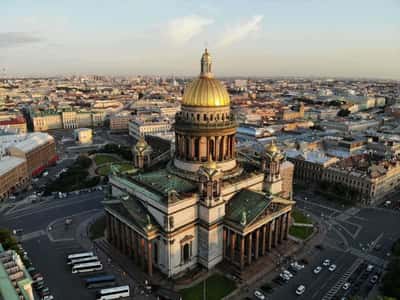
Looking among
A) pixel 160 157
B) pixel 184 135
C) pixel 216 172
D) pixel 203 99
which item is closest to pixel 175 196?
pixel 216 172

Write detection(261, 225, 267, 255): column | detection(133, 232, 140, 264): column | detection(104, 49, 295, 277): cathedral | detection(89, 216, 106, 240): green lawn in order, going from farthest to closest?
detection(89, 216, 106, 240): green lawn < detection(261, 225, 267, 255): column < detection(133, 232, 140, 264): column < detection(104, 49, 295, 277): cathedral

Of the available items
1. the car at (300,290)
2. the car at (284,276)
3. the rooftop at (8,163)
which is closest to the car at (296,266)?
the car at (284,276)

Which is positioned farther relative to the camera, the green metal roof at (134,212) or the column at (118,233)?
the column at (118,233)

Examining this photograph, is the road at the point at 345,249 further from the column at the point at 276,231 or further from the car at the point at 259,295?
the column at the point at 276,231

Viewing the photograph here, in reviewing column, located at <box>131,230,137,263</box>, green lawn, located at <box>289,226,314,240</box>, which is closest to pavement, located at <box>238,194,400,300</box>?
green lawn, located at <box>289,226,314,240</box>

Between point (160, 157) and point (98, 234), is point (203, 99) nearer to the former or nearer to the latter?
point (160, 157)

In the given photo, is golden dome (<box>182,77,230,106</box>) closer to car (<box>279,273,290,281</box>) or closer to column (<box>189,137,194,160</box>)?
column (<box>189,137,194,160</box>)
